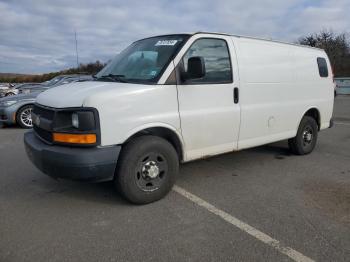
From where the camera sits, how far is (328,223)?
356cm

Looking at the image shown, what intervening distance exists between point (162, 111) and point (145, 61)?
2.74ft

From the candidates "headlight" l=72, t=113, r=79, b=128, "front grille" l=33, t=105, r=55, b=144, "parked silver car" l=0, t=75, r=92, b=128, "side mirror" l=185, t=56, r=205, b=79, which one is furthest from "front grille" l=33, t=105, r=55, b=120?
"parked silver car" l=0, t=75, r=92, b=128

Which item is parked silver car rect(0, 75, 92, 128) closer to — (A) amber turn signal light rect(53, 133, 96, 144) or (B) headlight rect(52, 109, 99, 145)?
(B) headlight rect(52, 109, 99, 145)

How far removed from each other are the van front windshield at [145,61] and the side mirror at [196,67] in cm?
26

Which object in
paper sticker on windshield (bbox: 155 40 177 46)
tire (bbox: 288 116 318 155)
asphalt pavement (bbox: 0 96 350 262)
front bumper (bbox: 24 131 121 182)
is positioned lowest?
asphalt pavement (bbox: 0 96 350 262)

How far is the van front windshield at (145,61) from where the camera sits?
418 cm

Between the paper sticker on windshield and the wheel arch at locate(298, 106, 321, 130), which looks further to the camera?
the wheel arch at locate(298, 106, 321, 130)

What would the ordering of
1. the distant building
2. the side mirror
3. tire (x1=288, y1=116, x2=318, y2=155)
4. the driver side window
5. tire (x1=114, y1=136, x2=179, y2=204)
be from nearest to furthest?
tire (x1=114, y1=136, x2=179, y2=204) < the side mirror < the driver side window < tire (x1=288, y1=116, x2=318, y2=155) < the distant building

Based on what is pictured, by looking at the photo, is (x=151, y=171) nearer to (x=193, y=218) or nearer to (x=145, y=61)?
(x=193, y=218)

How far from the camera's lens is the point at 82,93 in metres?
3.74

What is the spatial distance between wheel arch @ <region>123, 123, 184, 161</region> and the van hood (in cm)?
46

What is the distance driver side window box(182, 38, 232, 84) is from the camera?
4383mm

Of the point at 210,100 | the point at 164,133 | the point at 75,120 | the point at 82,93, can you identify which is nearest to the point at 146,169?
the point at 164,133

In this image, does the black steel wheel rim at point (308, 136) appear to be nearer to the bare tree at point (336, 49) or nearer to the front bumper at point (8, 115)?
the front bumper at point (8, 115)
